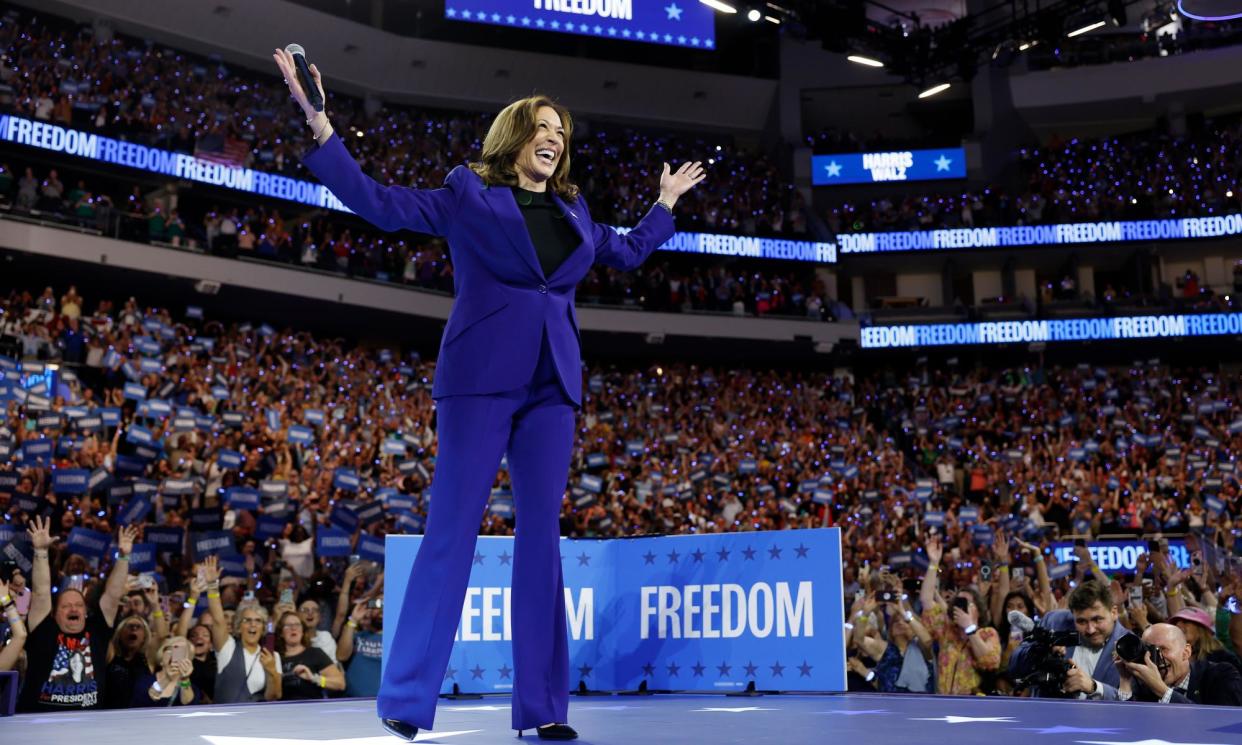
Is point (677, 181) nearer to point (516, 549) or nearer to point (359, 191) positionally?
point (359, 191)

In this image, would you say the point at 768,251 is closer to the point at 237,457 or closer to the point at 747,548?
the point at 237,457

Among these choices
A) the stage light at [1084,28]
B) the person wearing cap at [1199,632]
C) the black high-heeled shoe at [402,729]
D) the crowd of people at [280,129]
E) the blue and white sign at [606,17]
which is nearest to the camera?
the black high-heeled shoe at [402,729]

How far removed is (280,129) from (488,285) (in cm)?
2285

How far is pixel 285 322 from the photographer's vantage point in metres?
25.1

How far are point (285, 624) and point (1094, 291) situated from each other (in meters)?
30.3

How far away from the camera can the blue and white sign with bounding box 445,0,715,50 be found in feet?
88.9

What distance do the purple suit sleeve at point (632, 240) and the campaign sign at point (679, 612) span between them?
61.9 inches

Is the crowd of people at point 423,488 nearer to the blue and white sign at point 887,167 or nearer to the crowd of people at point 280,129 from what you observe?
the crowd of people at point 280,129

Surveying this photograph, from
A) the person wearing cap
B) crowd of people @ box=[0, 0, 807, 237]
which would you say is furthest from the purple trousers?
crowd of people @ box=[0, 0, 807, 237]

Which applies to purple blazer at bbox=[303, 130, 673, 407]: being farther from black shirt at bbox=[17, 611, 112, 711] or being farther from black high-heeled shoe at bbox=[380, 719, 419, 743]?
black shirt at bbox=[17, 611, 112, 711]

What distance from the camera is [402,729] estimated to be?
300 cm

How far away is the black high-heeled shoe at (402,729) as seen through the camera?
2.98 metres

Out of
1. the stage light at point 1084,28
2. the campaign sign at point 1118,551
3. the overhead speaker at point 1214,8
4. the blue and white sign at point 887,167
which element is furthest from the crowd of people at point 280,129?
the overhead speaker at point 1214,8

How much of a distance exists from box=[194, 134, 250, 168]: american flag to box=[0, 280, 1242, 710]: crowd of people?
133 inches
